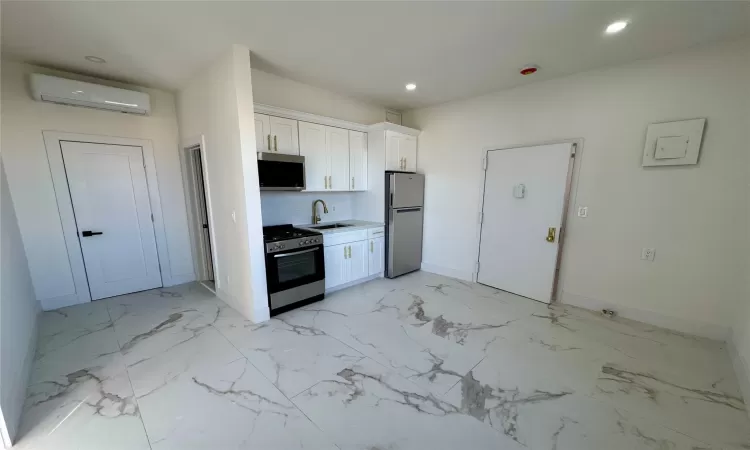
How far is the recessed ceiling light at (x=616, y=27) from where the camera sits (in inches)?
81.0

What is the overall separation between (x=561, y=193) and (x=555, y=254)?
2.40 ft

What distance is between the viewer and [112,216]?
11.0ft

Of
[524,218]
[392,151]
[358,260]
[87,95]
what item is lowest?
[358,260]

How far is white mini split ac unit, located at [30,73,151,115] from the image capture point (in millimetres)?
2654

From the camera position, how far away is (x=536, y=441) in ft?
5.04

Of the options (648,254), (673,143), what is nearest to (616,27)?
(673,143)

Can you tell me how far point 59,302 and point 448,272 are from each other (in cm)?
500

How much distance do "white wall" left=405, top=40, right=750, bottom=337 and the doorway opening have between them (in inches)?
158

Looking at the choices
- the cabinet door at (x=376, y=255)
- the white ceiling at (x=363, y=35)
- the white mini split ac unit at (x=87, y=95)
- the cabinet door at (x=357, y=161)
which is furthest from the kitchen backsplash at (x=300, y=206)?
the white mini split ac unit at (x=87, y=95)

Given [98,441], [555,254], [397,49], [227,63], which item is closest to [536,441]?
[555,254]

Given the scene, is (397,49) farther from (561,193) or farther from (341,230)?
(561,193)

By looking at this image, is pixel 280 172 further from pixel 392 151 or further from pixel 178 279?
pixel 178 279

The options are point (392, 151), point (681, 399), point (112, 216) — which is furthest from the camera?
point (392, 151)

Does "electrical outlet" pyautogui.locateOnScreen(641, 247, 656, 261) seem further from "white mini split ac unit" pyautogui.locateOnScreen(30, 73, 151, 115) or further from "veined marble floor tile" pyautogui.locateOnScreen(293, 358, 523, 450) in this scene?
"white mini split ac unit" pyautogui.locateOnScreen(30, 73, 151, 115)
